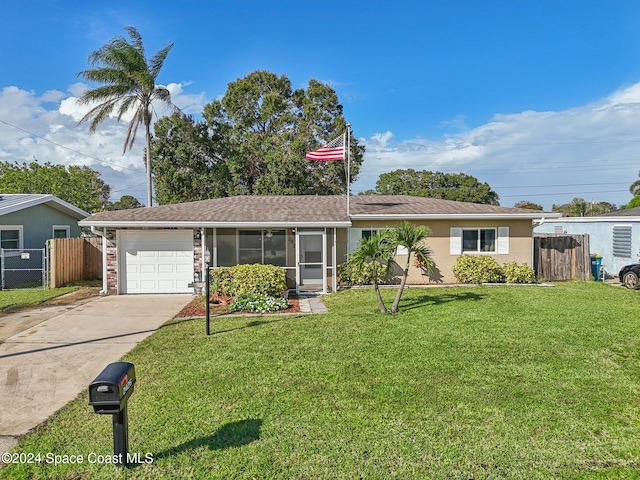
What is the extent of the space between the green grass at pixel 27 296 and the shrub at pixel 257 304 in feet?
19.5

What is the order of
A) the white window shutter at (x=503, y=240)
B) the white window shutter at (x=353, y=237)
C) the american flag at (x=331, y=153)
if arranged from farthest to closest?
the white window shutter at (x=503, y=240) < the white window shutter at (x=353, y=237) < the american flag at (x=331, y=153)

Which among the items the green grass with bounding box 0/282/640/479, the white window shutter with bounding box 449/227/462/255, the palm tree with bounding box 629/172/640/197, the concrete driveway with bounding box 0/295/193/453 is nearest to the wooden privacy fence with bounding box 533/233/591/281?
the white window shutter with bounding box 449/227/462/255

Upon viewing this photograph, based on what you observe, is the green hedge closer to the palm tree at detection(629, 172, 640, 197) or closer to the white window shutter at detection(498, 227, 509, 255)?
the white window shutter at detection(498, 227, 509, 255)

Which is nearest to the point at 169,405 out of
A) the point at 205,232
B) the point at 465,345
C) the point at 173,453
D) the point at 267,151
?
the point at 173,453

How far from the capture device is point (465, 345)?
6746 mm

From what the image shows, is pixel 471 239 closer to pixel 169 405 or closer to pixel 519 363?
pixel 519 363

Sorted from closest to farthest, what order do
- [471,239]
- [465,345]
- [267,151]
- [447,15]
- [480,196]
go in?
1. [465,345]
2. [447,15]
3. [471,239]
4. [267,151]
5. [480,196]

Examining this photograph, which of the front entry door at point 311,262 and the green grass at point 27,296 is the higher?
the front entry door at point 311,262

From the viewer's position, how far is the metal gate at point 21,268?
14375 mm

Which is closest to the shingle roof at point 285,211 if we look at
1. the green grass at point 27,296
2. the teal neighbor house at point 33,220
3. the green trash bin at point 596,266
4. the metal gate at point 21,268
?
the green grass at point 27,296

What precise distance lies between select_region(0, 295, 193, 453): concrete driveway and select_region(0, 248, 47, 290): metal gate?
205 inches

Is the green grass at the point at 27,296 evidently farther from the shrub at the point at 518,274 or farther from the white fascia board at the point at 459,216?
the shrub at the point at 518,274

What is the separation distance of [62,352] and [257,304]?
4.42 meters

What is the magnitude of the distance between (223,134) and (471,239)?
63.2 feet
